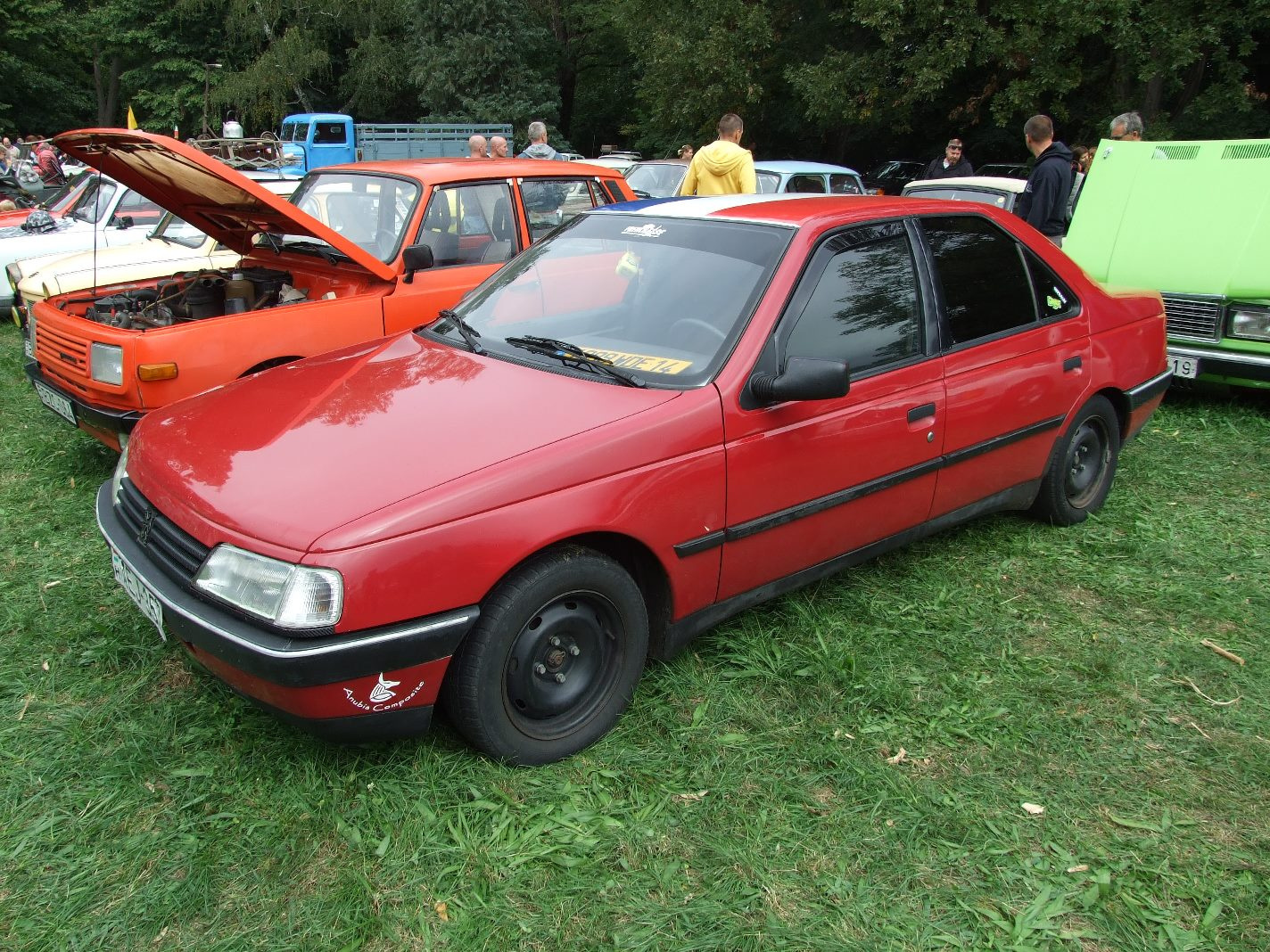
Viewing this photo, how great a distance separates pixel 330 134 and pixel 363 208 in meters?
21.7

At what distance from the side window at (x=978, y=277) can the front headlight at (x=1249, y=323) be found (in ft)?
9.52

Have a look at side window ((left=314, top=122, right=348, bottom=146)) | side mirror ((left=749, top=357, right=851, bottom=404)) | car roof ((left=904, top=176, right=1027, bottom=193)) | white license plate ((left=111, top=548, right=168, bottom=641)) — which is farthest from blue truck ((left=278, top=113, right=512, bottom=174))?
side mirror ((left=749, top=357, right=851, bottom=404))

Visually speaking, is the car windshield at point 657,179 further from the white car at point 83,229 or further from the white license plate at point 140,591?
the white license plate at point 140,591

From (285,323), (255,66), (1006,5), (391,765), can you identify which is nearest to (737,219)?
(391,765)

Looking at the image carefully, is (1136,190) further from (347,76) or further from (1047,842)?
(347,76)

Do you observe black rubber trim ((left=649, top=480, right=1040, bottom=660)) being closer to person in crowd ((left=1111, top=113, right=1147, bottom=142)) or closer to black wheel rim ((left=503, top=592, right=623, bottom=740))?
black wheel rim ((left=503, top=592, right=623, bottom=740))

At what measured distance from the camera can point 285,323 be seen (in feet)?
15.6

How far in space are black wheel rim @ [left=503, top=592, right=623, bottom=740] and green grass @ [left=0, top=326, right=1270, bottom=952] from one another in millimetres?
148

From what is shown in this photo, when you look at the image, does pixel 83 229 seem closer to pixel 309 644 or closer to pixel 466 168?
pixel 466 168

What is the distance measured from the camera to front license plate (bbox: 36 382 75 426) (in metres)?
4.73

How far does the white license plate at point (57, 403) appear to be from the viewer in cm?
473

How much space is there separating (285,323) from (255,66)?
105ft

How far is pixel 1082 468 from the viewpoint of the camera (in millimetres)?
4578

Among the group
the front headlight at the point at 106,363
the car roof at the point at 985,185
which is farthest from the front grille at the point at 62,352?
the car roof at the point at 985,185
